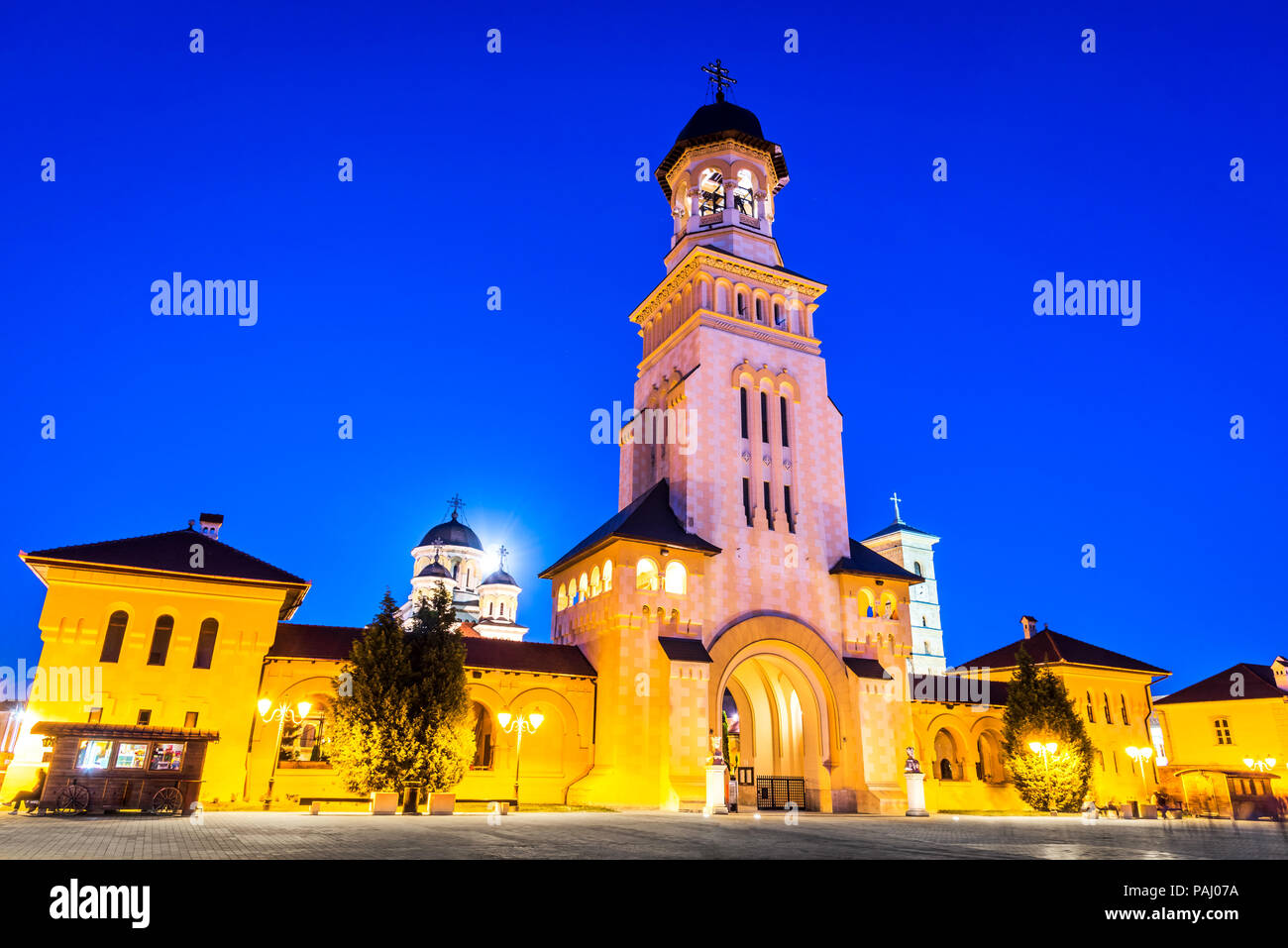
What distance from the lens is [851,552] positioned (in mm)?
36594

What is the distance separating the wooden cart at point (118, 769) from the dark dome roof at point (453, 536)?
169 feet

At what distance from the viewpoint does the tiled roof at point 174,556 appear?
26234mm

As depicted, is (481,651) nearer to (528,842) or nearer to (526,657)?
(526,657)

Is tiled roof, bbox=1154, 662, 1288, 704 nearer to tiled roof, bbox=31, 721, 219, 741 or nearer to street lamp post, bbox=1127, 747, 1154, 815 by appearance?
street lamp post, bbox=1127, 747, 1154, 815

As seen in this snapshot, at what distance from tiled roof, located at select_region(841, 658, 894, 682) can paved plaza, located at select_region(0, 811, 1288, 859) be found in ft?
42.4

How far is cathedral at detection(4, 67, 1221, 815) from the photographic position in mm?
26375

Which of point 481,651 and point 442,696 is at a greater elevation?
point 481,651

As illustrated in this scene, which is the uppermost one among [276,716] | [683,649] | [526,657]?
[683,649]

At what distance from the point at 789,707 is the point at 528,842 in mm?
25400

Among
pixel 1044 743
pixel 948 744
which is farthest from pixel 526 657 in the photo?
pixel 1044 743

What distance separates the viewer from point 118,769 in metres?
21.4
